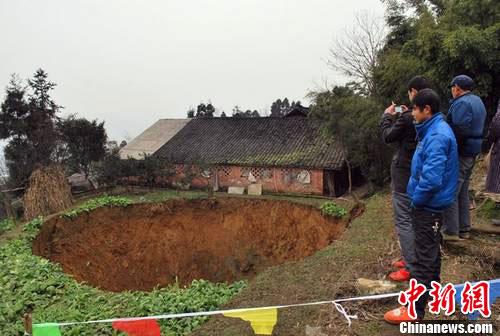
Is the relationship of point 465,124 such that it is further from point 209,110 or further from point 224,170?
point 209,110

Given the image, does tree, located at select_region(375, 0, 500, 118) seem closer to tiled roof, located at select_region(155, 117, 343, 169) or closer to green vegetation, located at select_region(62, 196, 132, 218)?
tiled roof, located at select_region(155, 117, 343, 169)

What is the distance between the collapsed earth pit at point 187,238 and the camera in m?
11.7

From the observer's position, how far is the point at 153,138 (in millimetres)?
24328

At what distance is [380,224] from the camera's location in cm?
772

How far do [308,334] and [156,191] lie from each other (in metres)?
15.4

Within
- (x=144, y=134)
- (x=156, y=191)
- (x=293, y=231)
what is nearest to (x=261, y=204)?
(x=293, y=231)

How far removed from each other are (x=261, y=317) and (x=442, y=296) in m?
1.52

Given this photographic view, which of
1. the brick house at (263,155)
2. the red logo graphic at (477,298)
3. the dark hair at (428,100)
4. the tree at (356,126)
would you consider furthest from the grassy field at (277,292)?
the brick house at (263,155)

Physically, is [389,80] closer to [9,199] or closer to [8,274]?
[8,274]

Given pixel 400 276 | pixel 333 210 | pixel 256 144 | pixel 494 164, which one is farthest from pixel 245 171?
pixel 400 276

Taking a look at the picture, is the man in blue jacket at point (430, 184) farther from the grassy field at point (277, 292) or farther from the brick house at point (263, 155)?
the brick house at point (263, 155)

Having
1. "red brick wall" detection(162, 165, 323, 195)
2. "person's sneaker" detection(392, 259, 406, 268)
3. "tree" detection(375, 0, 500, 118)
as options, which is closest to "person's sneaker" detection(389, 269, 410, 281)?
"person's sneaker" detection(392, 259, 406, 268)

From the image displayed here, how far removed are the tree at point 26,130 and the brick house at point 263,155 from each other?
5830 mm

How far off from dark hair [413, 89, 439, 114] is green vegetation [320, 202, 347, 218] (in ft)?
29.1
